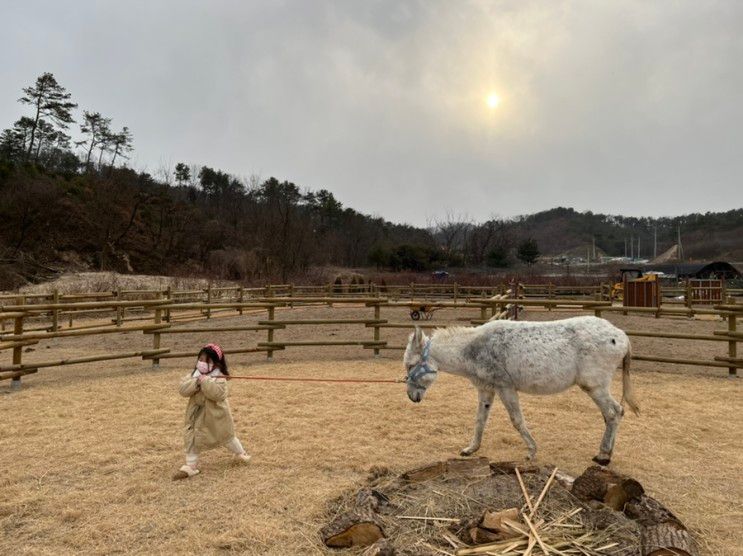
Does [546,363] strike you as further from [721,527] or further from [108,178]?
[108,178]

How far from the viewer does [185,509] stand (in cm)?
328

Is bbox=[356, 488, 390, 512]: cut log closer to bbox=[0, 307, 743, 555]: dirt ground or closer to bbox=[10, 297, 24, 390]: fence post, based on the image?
bbox=[0, 307, 743, 555]: dirt ground

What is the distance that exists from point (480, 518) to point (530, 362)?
1.67 meters

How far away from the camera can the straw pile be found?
257cm

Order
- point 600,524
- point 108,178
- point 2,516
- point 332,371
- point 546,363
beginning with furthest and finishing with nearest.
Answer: point 108,178 < point 332,371 < point 546,363 < point 2,516 < point 600,524

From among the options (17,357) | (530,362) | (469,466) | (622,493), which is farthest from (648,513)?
(17,357)

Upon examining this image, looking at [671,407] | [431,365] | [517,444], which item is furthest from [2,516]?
[671,407]

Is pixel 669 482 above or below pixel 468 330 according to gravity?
below

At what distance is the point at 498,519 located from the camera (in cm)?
Answer: 271

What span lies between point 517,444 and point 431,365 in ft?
4.25

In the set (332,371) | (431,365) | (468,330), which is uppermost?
(468,330)

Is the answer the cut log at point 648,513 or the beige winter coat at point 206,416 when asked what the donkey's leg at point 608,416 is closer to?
the cut log at point 648,513

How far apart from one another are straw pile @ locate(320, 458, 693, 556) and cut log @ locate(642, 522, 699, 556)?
0.10 feet

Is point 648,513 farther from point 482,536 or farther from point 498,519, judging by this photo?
point 482,536
